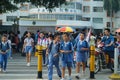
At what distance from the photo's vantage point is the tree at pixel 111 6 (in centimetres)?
9336

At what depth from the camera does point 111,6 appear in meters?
93.2

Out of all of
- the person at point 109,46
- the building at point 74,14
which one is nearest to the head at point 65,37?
the person at point 109,46

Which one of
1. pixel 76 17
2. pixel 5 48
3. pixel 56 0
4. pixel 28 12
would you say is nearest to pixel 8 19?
pixel 28 12

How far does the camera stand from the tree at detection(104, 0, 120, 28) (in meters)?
93.4

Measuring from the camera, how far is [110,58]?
17.2 metres

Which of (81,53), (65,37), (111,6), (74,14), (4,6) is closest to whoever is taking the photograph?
(65,37)

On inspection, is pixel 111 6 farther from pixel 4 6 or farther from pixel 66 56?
pixel 66 56

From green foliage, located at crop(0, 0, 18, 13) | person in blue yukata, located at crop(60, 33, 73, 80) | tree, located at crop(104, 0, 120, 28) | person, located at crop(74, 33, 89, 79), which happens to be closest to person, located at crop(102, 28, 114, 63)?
person, located at crop(74, 33, 89, 79)

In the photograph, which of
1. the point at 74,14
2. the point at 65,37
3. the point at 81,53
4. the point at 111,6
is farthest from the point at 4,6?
the point at 111,6

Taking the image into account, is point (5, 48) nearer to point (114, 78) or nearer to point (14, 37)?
point (114, 78)

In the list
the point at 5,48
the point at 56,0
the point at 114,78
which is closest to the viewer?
the point at 114,78

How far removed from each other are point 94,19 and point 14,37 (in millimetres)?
68297

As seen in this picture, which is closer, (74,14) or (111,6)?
(74,14)

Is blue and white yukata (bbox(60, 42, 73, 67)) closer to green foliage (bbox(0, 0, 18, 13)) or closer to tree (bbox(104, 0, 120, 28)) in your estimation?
green foliage (bbox(0, 0, 18, 13))
